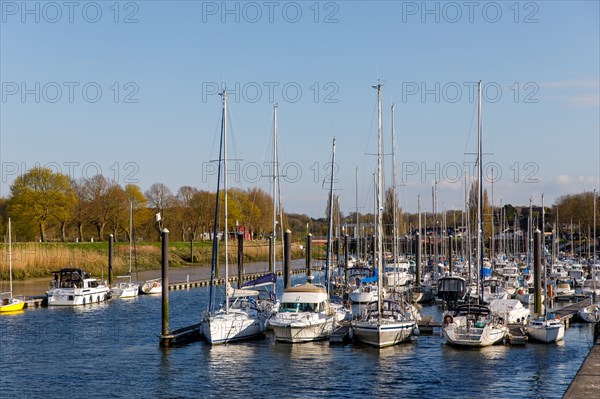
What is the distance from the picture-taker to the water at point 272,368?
127ft

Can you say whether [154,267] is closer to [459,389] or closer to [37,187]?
[37,187]

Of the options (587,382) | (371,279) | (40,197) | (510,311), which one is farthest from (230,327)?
(40,197)

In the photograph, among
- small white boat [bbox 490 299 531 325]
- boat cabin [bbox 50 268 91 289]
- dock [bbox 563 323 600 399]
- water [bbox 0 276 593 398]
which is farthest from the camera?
boat cabin [bbox 50 268 91 289]

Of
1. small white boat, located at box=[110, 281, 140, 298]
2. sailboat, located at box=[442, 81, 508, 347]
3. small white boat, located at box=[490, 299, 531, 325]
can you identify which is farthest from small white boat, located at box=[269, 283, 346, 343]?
small white boat, located at box=[110, 281, 140, 298]

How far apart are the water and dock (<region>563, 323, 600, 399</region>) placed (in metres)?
2.02

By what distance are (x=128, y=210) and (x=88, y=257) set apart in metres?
32.0

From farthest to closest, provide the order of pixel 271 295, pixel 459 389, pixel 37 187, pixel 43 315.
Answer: pixel 37 187 → pixel 43 315 → pixel 271 295 → pixel 459 389

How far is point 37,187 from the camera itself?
127m

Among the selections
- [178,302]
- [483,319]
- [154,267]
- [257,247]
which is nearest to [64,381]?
[483,319]

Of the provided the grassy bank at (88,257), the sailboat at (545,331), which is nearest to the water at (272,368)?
the sailboat at (545,331)

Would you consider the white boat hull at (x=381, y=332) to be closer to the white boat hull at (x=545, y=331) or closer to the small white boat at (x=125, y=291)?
the white boat hull at (x=545, y=331)

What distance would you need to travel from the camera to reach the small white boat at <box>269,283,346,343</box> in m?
49.6

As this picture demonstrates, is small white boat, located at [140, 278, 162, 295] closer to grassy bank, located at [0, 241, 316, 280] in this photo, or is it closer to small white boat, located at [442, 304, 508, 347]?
grassy bank, located at [0, 241, 316, 280]

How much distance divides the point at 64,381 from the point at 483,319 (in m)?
23.6
